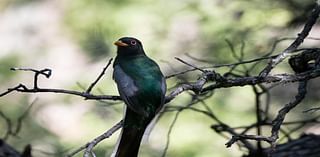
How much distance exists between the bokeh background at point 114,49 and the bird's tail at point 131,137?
49.8 inches

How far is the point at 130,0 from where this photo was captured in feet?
15.8

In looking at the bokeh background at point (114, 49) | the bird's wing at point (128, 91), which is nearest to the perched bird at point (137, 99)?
the bird's wing at point (128, 91)

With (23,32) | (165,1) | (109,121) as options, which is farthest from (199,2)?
(23,32)

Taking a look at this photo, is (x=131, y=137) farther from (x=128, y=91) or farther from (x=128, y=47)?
(x=128, y=47)

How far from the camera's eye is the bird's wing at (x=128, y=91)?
1569 mm

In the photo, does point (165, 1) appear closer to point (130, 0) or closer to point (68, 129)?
point (130, 0)

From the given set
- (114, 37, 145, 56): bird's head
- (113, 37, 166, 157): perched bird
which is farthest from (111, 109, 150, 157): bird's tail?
(114, 37, 145, 56): bird's head

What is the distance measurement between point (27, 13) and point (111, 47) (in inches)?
61.5

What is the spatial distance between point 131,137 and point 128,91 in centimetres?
12

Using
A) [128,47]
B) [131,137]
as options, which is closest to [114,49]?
[128,47]

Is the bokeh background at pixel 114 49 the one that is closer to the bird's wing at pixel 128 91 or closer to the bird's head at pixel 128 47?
the bird's head at pixel 128 47

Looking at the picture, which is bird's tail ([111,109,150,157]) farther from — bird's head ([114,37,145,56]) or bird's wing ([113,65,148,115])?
bird's head ([114,37,145,56])

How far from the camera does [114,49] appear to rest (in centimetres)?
445

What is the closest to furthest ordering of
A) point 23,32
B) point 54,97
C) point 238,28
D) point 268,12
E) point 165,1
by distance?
point 268,12, point 238,28, point 165,1, point 54,97, point 23,32
